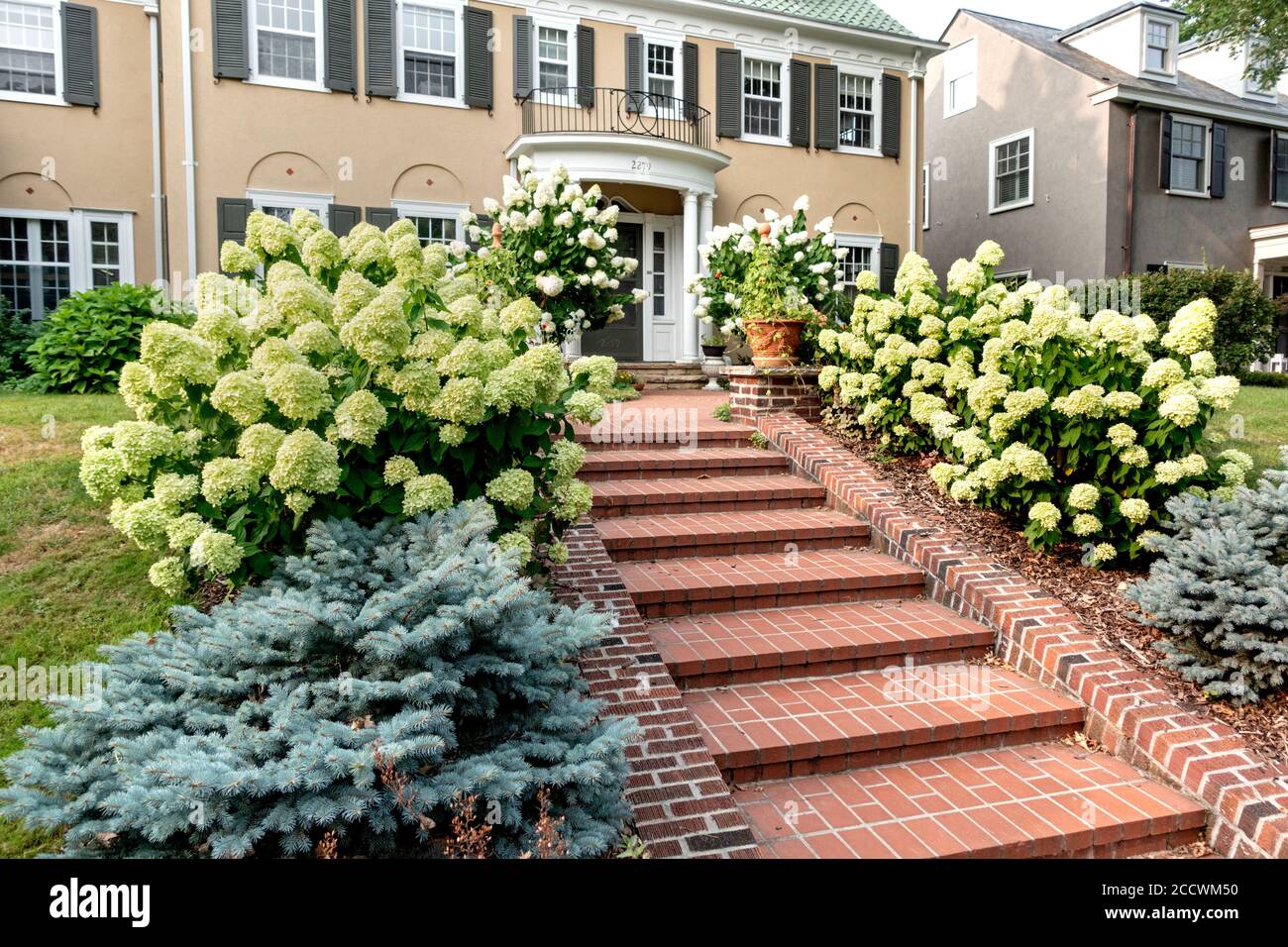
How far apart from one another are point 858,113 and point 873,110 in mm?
289

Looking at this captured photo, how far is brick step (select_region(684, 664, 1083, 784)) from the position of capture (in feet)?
12.4

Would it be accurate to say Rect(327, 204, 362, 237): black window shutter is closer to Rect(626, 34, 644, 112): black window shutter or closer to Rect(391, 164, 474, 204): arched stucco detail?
Rect(391, 164, 474, 204): arched stucco detail

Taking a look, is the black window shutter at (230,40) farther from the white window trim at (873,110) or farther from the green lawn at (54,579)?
the white window trim at (873,110)

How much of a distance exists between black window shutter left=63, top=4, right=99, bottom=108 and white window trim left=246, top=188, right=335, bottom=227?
249 centimetres

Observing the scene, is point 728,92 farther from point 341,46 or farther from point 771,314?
point 771,314

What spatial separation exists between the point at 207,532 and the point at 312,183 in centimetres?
1062

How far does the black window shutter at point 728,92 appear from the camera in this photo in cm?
1448

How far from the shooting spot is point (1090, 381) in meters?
5.28

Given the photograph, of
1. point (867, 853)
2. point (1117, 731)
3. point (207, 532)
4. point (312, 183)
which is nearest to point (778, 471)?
point (1117, 731)

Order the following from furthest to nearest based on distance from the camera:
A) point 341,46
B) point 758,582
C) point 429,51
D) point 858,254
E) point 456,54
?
point 858,254, point 456,54, point 429,51, point 341,46, point 758,582

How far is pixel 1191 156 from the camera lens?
1792 centimetres

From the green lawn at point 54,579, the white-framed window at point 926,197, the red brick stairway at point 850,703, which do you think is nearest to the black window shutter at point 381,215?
the green lawn at point 54,579

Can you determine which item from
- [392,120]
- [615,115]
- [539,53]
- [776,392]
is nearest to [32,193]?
[392,120]

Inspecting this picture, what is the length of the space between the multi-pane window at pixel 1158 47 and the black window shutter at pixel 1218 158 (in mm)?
1722
